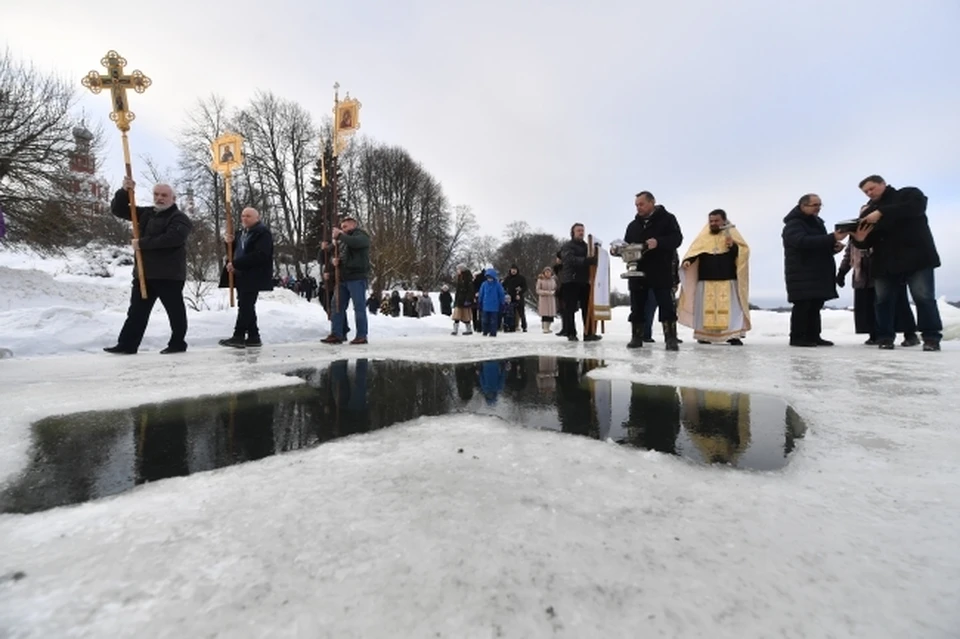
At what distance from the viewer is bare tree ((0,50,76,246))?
15.2 metres

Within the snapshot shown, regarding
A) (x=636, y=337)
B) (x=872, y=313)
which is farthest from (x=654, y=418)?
(x=872, y=313)

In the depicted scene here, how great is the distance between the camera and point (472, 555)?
1027mm

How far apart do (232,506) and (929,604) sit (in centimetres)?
161

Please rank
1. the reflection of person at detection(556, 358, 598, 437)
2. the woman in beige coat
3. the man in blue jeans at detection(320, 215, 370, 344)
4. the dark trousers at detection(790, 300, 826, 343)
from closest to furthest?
the reflection of person at detection(556, 358, 598, 437)
the dark trousers at detection(790, 300, 826, 343)
the man in blue jeans at detection(320, 215, 370, 344)
the woman in beige coat

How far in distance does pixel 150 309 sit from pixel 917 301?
8698mm

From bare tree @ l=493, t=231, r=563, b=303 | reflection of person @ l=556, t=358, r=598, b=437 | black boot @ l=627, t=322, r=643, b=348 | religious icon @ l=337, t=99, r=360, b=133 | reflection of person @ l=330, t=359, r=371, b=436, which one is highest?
bare tree @ l=493, t=231, r=563, b=303

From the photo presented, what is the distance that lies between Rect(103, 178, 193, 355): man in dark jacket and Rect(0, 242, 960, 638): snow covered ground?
3.79 metres

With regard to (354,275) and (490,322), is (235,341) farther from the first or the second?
(490,322)

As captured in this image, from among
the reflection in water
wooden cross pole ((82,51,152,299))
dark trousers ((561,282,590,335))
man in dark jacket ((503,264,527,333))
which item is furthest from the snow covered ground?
man in dark jacket ((503,264,527,333))

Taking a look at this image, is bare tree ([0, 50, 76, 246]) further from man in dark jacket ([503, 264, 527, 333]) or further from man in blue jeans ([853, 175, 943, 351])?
man in blue jeans ([853, 175, 943, 351])

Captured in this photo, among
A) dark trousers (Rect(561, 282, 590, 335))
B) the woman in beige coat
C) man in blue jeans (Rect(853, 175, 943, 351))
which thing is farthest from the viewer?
the woman in beige coat

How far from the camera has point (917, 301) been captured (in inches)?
197

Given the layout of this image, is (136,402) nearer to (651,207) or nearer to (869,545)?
(869,545)

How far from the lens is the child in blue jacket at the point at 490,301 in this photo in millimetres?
10664
